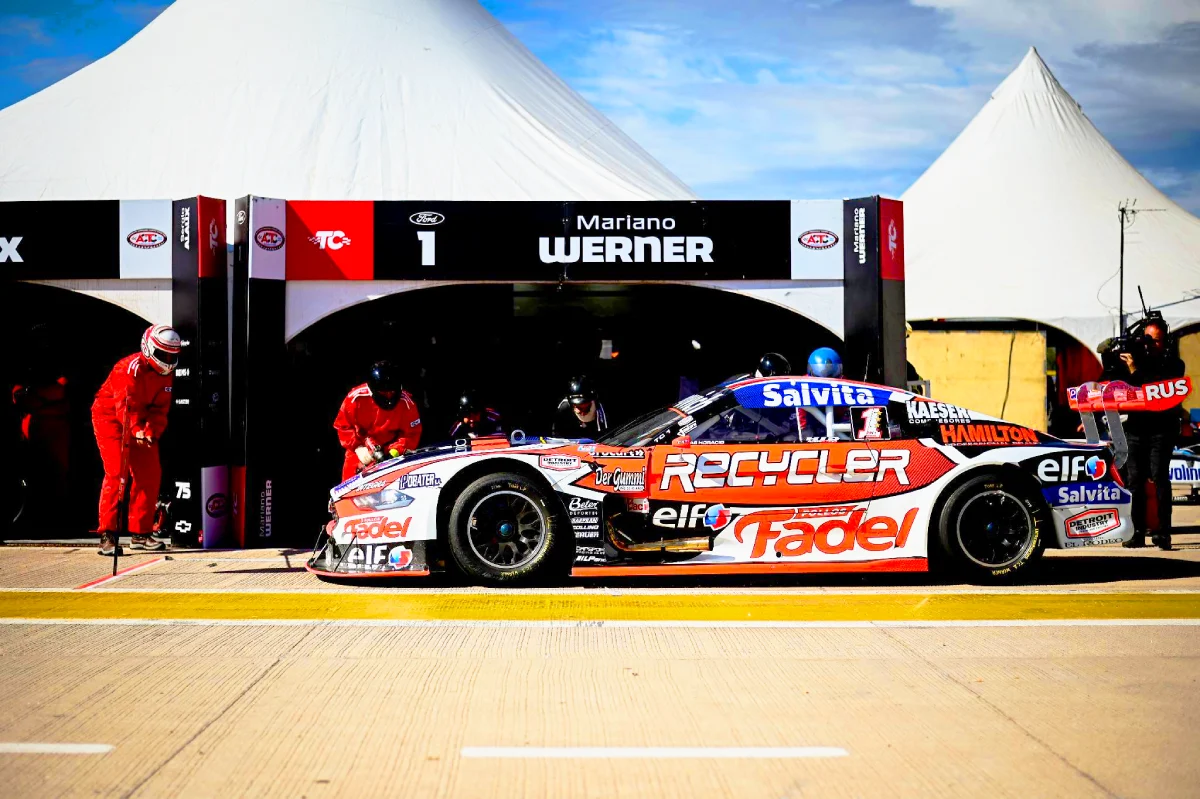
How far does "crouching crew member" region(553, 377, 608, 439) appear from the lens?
9.27m

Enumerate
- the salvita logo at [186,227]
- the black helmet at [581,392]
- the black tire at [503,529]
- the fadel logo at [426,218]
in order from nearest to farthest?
the black tire at [503,529], the black helmet at [581,392], the salvita logo at [186,227], the fadel logo at [426,218]

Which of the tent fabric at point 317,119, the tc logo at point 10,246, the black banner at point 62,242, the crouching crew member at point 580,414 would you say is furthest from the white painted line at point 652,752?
the tent fabric at point 317,119

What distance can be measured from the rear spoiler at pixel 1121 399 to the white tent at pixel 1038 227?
9893 millimetres

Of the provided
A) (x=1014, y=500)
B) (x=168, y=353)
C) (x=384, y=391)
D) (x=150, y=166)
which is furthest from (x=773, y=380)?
(x=150, y=166)

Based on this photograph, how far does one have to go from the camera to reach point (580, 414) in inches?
366

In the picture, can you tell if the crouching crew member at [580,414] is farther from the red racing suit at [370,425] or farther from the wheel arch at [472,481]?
the wheel arch at [472,481]

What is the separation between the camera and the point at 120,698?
4305 mm

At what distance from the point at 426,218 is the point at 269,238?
144 centimetres

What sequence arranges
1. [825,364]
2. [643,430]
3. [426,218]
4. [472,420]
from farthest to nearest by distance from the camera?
[472,420] → [426,218] → [825,364] → [643,430]

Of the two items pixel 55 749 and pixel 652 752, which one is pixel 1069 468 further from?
pixel 55 749

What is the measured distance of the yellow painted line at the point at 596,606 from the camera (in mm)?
6031

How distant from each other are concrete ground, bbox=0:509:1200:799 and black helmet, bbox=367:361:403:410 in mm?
2086

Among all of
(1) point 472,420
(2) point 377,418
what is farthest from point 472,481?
(1) point 472,420

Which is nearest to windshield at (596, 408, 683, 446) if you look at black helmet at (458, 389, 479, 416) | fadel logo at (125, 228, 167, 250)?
black helmet at (458, 389, 479, 416)
